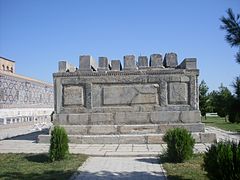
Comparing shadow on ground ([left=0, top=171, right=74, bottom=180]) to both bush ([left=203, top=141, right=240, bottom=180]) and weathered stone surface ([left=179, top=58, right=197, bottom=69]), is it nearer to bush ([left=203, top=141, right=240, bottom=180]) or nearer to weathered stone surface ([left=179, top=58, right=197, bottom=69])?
bush ([left=203, top=141, right=240, bottom=180])

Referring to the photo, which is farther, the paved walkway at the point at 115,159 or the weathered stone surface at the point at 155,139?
the weathered stone surface at the point at 155,139

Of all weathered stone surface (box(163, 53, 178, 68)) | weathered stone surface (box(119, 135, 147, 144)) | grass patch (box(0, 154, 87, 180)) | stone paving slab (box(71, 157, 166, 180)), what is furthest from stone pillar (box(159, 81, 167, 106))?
grass patch (box(0, 154, 87, 180))

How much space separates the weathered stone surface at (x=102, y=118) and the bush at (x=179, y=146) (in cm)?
405

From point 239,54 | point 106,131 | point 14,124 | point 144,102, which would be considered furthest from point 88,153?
point 14,124

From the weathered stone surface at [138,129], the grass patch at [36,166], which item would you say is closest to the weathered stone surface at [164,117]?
the weathered stone surface at [138,129]

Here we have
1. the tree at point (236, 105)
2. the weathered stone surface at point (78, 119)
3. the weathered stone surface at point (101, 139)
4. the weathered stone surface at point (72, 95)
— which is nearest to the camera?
the tree at point (236, 105)

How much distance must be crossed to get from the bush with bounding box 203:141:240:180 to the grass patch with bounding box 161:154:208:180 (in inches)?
33.3

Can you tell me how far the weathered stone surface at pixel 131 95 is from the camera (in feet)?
39.8

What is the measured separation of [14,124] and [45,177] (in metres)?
15.2

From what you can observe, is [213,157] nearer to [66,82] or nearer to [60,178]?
[60,178]

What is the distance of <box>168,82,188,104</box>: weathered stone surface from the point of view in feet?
39.6

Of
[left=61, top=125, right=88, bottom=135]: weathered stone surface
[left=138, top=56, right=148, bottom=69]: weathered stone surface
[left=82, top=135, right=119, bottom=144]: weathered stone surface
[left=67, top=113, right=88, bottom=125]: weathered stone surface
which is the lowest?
[left=82, top=135, right=119, bottom=144]: weathered stone surface

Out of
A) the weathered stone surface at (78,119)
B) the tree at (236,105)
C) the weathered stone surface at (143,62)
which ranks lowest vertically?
the weathered stone surface at (78,119)

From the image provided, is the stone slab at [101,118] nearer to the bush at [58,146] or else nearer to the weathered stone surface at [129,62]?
the weathered stone surface at [129,62]
